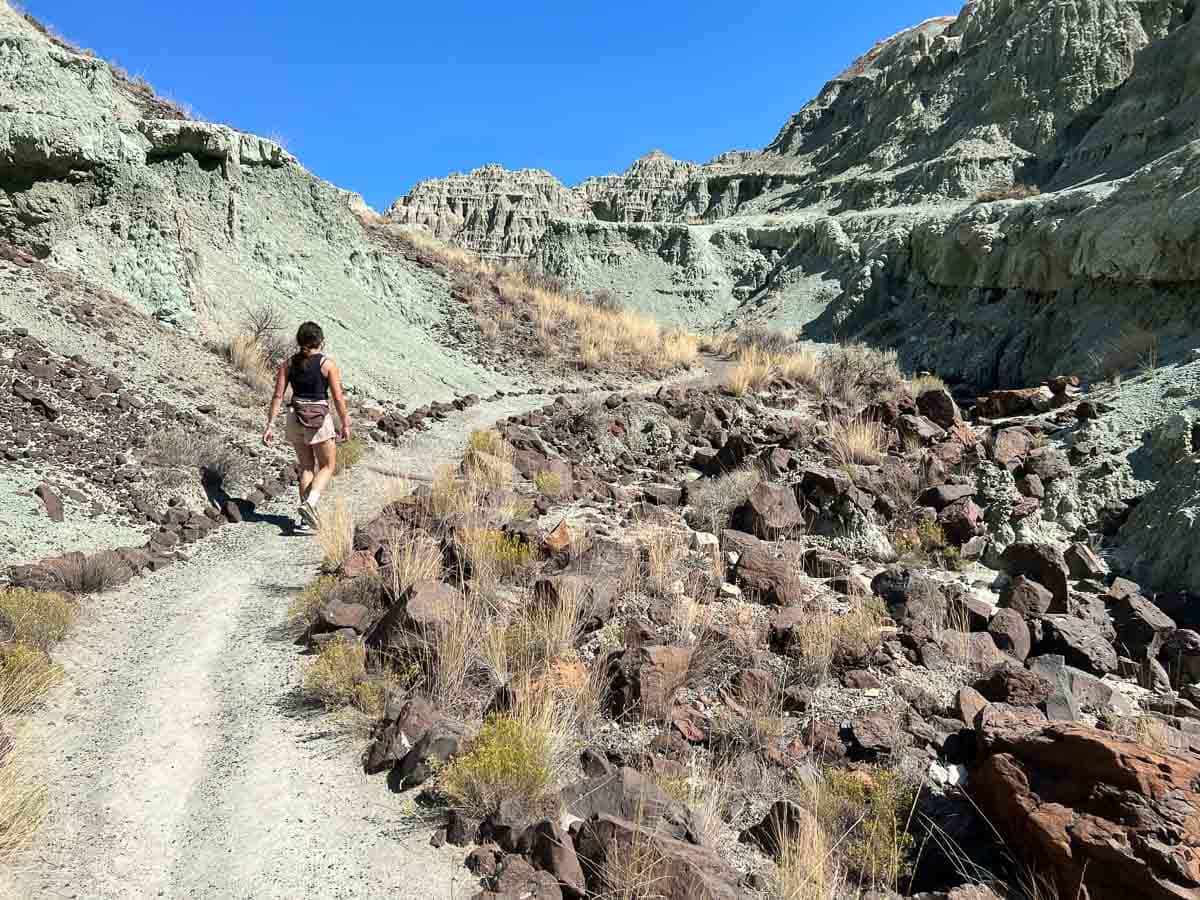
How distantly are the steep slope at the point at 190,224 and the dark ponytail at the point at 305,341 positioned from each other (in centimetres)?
516

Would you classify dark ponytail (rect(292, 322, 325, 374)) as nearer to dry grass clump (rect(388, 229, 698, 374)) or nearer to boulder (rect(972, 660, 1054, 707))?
boulder (rect(972, 660, 1054, 707))

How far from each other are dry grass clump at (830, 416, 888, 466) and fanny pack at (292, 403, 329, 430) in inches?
230

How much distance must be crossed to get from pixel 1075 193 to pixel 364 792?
72.2ft

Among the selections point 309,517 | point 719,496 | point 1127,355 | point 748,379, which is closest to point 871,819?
point 719,496

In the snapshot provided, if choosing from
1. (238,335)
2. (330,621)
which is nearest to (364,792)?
(330,621)

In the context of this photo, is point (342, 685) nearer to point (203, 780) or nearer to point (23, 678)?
point (203, 780)

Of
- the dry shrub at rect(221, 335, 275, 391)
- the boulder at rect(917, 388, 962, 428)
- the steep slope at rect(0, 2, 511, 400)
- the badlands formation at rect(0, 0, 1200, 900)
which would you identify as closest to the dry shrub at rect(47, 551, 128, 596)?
the badlands formation at rect(0, 0, 1200, 900)

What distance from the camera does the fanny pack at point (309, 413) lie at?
649 centimetres

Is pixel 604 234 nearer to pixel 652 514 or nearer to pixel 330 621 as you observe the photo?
pixel 652 514

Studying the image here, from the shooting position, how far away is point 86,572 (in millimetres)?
4711

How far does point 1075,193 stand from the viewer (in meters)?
18.9

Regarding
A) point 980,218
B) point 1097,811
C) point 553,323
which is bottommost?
point 1097,811

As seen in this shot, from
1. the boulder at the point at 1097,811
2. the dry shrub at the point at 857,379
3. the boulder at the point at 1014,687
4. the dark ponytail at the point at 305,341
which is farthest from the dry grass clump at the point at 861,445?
the boulder at the point at 1097,811

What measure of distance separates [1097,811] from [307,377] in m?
6.10
